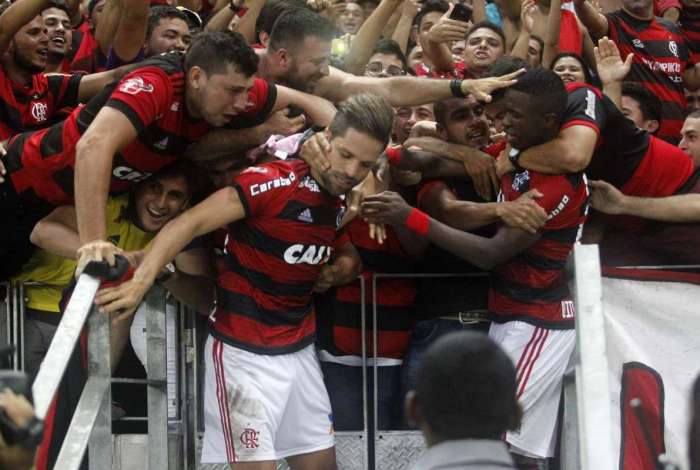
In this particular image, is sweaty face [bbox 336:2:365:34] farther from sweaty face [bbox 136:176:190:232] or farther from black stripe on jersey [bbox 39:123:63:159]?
black stripe on jersey [bbox 39:123:63:159]

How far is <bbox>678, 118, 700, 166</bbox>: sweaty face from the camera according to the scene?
6824mm

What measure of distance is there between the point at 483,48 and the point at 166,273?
3456mm

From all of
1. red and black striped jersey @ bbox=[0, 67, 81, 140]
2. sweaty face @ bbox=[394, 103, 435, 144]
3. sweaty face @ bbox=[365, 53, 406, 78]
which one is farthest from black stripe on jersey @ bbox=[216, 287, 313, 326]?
sweaty face @ bbox=[365, 53, 406, 78]

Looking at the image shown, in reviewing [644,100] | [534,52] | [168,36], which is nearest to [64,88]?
[168,36]

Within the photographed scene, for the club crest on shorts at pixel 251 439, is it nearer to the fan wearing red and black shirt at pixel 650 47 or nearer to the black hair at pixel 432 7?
the fan wearing red and black shirt at pixel 650 47

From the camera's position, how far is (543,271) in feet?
20.0

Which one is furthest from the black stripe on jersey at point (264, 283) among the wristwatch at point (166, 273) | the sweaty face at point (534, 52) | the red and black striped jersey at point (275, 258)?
the sweaty face at point (534, 52)

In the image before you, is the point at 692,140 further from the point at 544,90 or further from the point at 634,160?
the point at 544,90

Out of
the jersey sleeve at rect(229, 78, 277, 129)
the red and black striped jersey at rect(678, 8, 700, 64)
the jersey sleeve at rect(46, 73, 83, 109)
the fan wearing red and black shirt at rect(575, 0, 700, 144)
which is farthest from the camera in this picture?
the red and black striped jersey at rect(678, 8, 700, 64)

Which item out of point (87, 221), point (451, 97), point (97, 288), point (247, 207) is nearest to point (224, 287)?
point (247, 207)

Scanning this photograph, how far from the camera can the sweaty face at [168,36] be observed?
25.0ft

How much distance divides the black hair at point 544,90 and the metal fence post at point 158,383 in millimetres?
2016

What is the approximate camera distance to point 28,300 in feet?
21.4

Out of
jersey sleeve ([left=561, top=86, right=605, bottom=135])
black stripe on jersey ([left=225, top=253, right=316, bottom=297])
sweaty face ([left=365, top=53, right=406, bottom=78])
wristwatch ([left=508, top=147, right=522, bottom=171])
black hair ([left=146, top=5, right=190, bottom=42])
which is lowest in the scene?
black stripe on jersey ([left=225, top=253, right=316, bottom=297])
